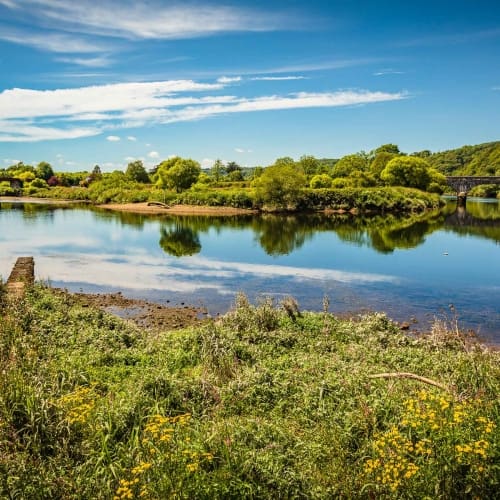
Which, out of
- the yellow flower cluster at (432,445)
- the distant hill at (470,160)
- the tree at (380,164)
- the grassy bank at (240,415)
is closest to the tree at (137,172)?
the tree at (380,164)

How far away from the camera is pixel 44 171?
5300 inches

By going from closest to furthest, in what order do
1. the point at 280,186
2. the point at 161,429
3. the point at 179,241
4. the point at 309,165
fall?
1. the point at 161,429
2. the point at 179,241
3. the point at 280,186
4. the point at 309,165

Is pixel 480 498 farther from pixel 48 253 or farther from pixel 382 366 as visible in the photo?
pixel 48 253

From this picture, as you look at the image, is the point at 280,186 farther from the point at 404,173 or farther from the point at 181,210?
the point at 404,173

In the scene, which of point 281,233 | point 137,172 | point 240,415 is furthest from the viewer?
point 137,172

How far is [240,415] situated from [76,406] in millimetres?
2635

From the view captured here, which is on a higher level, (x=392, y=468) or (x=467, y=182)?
(x=467, y=182)

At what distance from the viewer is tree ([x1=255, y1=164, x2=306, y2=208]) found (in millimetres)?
63406

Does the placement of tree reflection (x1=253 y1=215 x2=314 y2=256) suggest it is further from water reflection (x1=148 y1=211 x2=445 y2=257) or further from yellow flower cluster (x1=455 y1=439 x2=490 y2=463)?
yellow flower cluster (x1=455 y1=439 x2=490 y2=463)

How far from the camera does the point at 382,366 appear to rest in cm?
1022

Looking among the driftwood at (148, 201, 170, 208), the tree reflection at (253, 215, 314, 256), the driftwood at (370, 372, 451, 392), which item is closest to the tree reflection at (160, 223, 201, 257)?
the tree reflection at (253, 215, 314, 256)

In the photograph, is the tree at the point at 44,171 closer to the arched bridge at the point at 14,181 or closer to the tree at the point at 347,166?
the arched bridge at the point at 14,181

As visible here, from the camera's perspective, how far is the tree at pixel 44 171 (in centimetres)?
13060

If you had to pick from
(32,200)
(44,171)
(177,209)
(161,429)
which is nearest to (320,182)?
(177,209)
